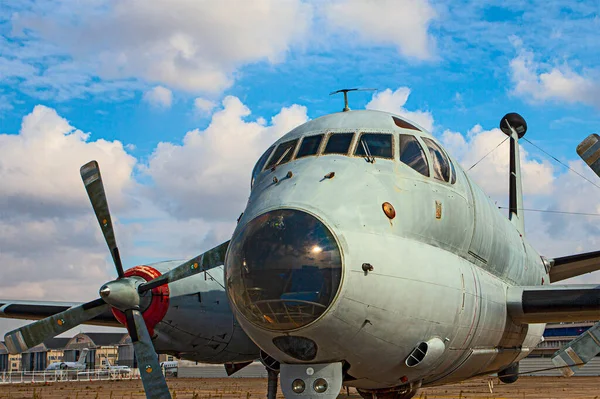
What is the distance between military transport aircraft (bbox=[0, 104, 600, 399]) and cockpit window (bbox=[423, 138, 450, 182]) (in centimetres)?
2

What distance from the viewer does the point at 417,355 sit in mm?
8211

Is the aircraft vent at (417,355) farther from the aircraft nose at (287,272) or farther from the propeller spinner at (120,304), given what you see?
the propeller spinner at (120,304)

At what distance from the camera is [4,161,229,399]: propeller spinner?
430 inches

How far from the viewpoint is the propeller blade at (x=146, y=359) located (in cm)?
1091

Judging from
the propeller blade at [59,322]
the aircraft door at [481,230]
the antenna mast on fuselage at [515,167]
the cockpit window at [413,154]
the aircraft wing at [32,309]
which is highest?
the antenna mast on fuselage at [515,167]

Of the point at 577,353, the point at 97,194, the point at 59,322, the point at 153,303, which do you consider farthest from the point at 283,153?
the point at 59,322

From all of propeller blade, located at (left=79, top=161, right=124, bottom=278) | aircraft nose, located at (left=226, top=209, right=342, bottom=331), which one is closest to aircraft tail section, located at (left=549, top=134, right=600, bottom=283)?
aircraft nose, located at (left=226, top=209, right=342, bottom=331)

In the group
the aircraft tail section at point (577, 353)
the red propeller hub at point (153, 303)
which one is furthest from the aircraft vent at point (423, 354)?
the red propeller hub at point (153, 303)

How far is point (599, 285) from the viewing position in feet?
34.8

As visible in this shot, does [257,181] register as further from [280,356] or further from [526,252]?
[526,252]

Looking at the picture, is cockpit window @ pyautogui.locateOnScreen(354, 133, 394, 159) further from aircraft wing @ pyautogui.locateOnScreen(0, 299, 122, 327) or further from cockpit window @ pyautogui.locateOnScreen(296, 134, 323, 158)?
aircraft wing @ pyautogui.locateOnScreen(0, 299, 122, 327)

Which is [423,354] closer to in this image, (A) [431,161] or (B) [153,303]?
(A) [431,161]

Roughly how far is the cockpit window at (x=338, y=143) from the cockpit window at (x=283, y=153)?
57 centimetres

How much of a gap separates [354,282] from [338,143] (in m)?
2.74
